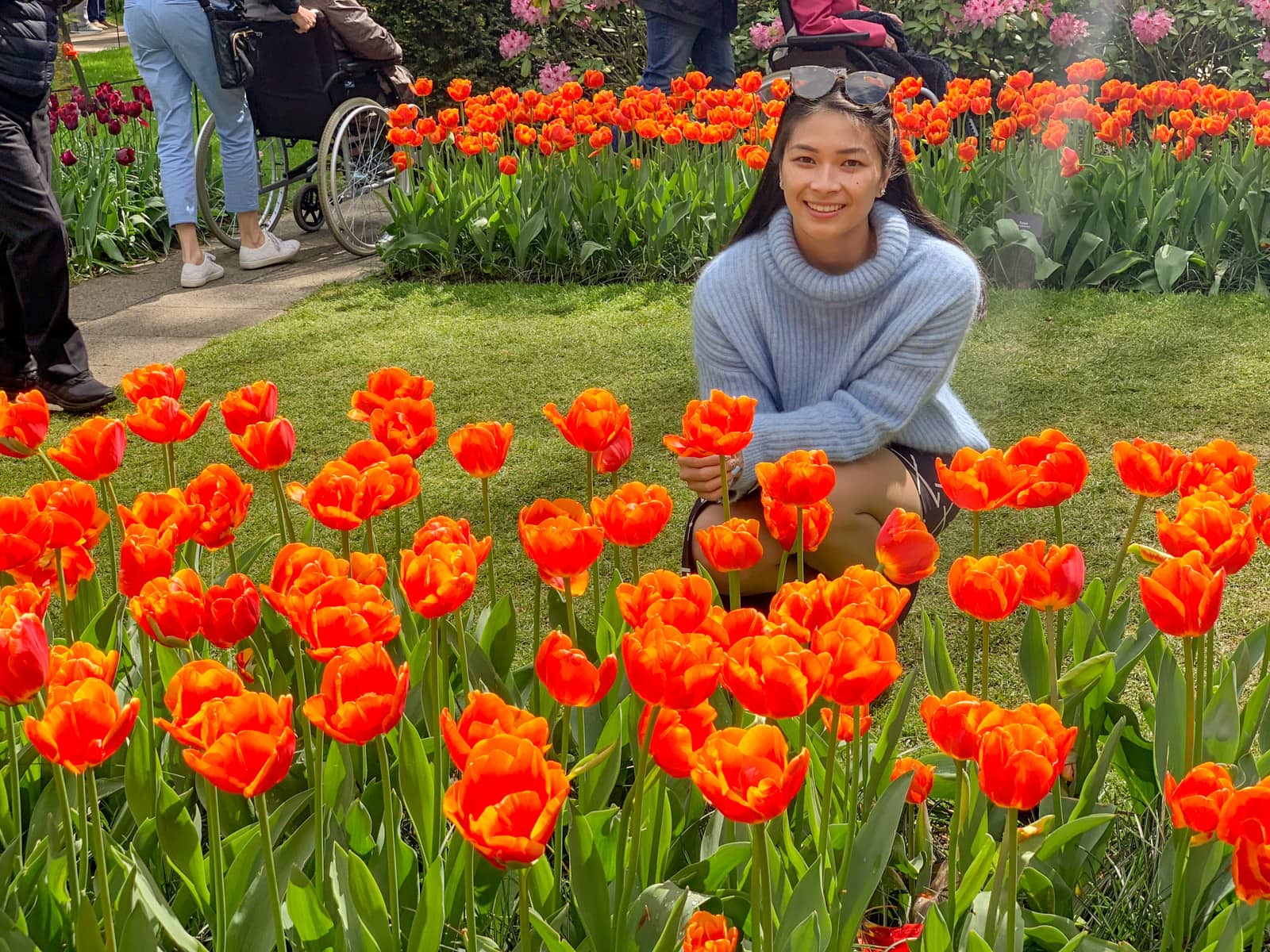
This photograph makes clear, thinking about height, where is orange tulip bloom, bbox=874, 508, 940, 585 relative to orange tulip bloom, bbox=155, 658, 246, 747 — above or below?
below

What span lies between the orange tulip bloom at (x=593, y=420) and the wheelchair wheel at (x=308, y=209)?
5.82 meters

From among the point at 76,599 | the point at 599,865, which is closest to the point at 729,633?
the point at 599,865

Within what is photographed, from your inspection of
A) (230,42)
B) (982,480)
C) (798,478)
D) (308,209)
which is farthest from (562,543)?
(308,209)

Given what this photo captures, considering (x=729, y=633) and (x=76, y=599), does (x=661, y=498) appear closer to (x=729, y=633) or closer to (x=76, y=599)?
(x=729, y=633)

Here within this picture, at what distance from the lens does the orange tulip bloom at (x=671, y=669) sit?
1197 mm

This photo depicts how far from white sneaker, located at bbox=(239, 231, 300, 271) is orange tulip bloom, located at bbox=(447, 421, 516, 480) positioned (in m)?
5.15

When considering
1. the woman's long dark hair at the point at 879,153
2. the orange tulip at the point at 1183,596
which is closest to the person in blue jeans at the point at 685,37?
the woman's long dark hair at the point at 879,153

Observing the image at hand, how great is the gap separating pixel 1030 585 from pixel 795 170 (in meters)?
1.38

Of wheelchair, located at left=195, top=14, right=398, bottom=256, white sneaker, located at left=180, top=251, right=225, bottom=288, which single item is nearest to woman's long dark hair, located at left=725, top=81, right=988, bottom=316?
wheelchair, located at left=195, top=14, right=398, bottom=256

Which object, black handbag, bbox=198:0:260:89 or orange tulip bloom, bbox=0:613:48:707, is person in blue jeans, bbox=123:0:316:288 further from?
orange tulip bloom, bbox=0:613:48:707

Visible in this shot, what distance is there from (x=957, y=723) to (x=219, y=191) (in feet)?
24.2

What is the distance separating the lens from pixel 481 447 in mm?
1831

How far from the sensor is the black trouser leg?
4.31 metres

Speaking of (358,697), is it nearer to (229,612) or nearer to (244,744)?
(244,744)
